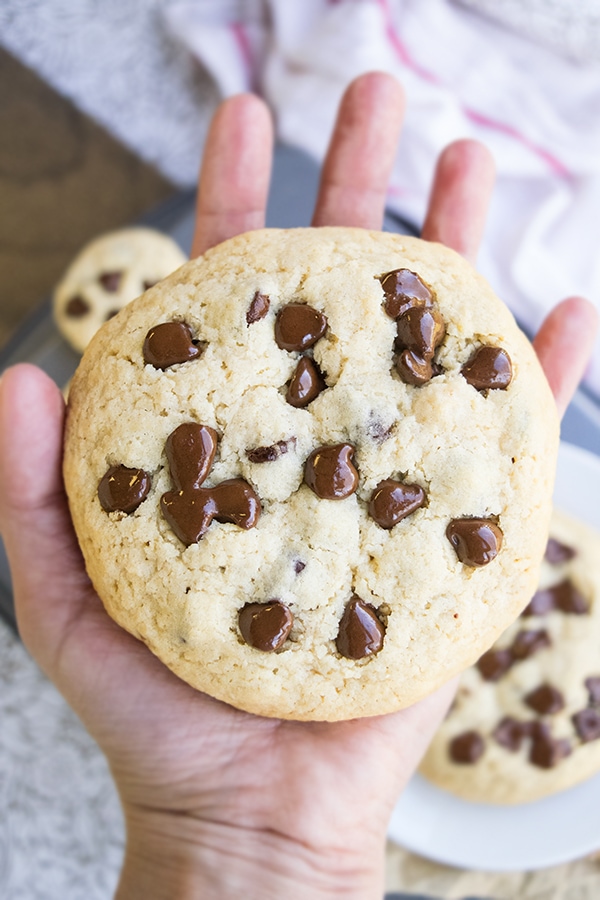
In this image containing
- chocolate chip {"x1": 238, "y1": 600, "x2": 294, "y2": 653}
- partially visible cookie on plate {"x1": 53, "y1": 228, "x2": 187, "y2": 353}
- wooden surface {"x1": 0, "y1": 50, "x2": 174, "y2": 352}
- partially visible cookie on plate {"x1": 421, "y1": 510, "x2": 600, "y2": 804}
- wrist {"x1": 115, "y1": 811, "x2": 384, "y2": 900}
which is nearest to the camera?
chocolate chip {"x1": 238, "y1": 600, "x2": 294, "y2": 653}

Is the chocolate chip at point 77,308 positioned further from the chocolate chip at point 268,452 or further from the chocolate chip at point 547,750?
the chocolate chip at point 547,750

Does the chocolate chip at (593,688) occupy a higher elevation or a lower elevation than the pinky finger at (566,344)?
lower

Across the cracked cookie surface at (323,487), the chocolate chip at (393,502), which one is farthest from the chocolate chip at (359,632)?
the chocolate chip at (393,502)

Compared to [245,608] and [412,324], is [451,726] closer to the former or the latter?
[245,608]

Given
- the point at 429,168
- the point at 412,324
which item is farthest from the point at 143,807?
the point at 429,168

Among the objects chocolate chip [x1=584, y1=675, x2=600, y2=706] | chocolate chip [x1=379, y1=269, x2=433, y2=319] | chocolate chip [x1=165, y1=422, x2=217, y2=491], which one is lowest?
chocolate chip [x1=584, y1=675, x2=600, y2=706]

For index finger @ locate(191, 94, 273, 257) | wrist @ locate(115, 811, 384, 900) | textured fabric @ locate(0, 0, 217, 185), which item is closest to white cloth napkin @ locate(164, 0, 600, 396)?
textured fabric @ locate(0, 0, 217, 185)

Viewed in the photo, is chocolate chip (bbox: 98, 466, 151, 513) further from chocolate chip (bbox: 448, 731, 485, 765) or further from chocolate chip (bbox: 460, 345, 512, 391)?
chocolate chip (bbox: 448, 731, 485, 765)
